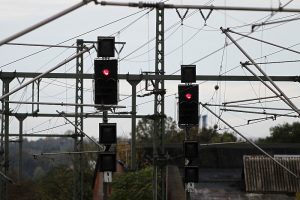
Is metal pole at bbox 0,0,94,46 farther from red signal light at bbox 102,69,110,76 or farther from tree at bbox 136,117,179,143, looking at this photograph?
tree at bbox 136,117,179,143

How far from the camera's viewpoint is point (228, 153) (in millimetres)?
65250

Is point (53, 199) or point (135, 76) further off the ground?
point (135, 76)

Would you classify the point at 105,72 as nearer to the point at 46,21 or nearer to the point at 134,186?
the point at 46,21

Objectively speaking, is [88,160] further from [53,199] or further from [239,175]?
[239,175]

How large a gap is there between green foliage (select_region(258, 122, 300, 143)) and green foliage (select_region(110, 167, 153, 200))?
5392cm

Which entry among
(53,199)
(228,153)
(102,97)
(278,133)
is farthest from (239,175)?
(278,133)

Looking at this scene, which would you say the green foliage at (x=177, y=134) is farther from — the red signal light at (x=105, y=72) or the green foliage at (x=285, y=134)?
the red signal light at (x=105, y=72)

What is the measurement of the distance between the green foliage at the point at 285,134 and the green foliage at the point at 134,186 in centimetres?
5392

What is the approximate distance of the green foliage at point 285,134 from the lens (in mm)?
98125

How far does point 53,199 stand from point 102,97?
191 ft

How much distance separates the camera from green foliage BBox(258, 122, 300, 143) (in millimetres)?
98125

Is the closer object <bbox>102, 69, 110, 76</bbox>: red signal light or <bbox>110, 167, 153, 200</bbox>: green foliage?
<bbox>102, 69, 110, 76</bbox>: red signal light

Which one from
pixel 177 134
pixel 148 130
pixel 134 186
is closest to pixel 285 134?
pixel 177 134

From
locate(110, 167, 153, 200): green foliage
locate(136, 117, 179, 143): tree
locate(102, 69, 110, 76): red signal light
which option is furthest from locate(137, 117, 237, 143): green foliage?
locate(102, 69, 110, 76): red signal light
